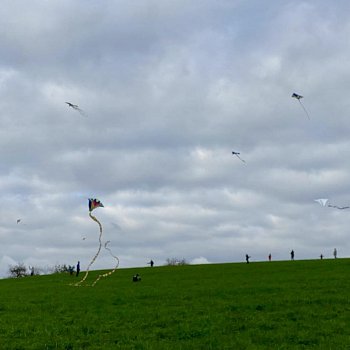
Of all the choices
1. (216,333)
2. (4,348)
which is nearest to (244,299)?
(216,333)

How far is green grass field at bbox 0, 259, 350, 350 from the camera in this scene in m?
23.3

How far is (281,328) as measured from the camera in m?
25.2

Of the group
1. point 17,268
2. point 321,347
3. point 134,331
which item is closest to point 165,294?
point 134,331

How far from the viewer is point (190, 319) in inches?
1117

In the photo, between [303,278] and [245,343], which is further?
[303,278]

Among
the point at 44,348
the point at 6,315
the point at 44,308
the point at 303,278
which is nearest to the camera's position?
the point at 44,348

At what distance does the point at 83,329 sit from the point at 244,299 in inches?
497

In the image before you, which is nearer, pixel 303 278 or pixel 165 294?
pixel 165 294

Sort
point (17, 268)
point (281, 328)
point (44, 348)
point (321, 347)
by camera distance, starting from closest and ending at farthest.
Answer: point (321, 347)
point (44, 348)
point (281, 328)
point (17, 268)

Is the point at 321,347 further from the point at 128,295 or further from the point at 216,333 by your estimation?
the point at 128,295

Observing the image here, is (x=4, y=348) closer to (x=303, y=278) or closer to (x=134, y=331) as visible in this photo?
(x=134, y=331)

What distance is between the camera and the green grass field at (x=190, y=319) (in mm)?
23266

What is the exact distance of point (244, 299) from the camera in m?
35.4

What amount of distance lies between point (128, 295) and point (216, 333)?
60.1 feet
